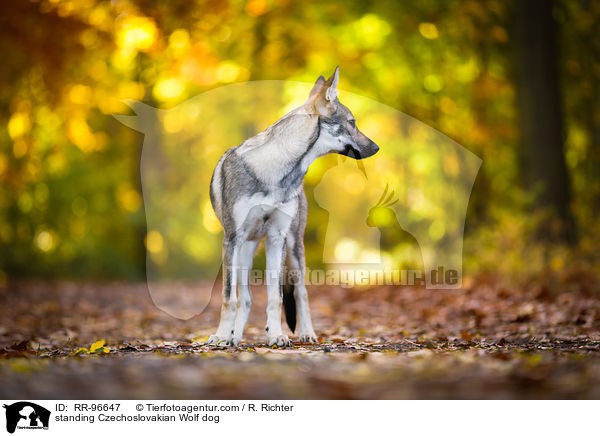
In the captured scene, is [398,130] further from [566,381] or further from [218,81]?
[566,381]

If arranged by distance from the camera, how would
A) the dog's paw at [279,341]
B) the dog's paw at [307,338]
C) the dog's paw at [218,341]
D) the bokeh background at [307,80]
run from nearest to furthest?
the dog's paw at [279,341] < the dog's paw at [218,341] < the dog's paw at [307,338] < the bokeh background at [307,80]

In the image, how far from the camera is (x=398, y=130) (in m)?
14.8

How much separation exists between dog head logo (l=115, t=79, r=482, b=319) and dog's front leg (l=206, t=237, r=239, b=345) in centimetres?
455

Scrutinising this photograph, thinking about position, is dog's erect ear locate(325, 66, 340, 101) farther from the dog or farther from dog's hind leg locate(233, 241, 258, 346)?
dog's hind leg locate(233, 241, 258, 346)

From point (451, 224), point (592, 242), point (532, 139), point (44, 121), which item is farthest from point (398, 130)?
point (44, 121)

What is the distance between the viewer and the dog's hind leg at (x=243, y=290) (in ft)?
17.2

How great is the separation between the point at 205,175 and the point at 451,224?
10371 mm

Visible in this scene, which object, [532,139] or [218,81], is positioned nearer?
[532,139]
